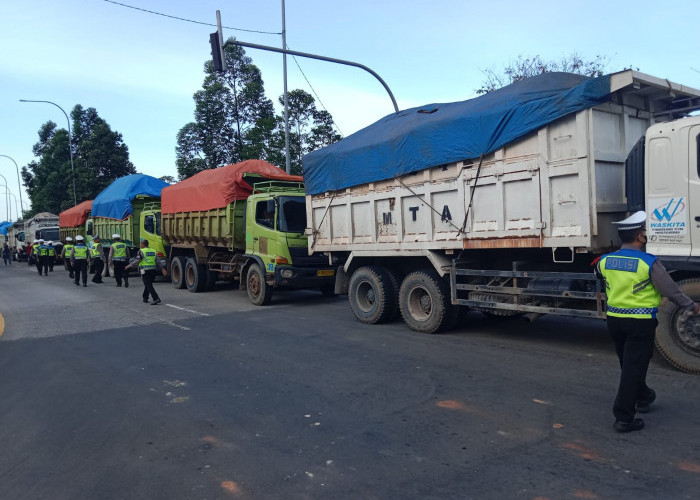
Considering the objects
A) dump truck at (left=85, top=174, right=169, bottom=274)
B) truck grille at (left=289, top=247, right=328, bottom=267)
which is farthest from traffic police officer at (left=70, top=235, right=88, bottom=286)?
truck grille at (left=289, top=247, right=328, bottom=267)

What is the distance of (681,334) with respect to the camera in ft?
18.4

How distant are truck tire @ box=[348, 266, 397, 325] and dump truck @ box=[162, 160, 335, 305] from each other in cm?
229

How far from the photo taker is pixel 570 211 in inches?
252

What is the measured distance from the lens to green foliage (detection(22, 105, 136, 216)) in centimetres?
4244

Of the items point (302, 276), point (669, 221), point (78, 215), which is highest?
point (78, 215)

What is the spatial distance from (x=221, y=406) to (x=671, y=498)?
3637 mm

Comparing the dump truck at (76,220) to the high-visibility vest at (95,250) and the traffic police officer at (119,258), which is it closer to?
the high-visibility vest at (95,250)

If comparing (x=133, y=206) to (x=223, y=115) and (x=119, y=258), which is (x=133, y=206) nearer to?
(x=119, y=258)

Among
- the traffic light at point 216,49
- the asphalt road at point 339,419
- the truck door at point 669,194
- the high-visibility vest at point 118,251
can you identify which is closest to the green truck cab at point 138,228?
the high-visibility vest at point 118,251

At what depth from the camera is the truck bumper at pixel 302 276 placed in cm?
1161

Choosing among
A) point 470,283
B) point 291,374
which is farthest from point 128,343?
point 470,283

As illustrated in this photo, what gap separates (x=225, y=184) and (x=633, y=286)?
10.9 m

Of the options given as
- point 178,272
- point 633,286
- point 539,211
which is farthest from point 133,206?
point 633,286

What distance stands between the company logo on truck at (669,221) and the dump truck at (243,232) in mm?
7236
